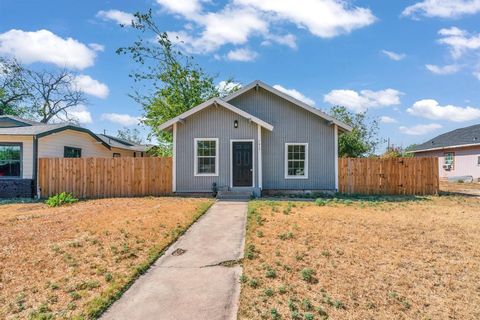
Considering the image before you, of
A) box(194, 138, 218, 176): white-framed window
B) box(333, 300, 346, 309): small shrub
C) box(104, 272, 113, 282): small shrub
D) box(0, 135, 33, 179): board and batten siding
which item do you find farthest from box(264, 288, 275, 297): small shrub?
box(0, 135, 33, 179): board and batten siding

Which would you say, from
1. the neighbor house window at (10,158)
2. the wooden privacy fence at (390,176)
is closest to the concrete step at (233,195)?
the wooden privacy fence at (390,176)

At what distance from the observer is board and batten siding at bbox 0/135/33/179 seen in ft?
46.5

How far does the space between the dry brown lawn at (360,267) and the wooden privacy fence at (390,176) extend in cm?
568

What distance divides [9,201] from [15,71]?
3070 centimetres

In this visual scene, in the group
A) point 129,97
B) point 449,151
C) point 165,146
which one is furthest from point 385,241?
point 449,151

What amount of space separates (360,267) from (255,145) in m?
9.09

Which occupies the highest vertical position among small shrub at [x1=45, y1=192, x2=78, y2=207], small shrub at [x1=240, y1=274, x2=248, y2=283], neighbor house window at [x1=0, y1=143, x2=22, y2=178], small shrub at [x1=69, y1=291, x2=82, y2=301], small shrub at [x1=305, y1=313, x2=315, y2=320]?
neighbor house window at [x1=0, y1=143, x2=22, y2=178]

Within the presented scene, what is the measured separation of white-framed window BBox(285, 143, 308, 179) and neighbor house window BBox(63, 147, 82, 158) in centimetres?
1139

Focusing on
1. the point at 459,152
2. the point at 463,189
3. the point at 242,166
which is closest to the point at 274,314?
the point at 242,166

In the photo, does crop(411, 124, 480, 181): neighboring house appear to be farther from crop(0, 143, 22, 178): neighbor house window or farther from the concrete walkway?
crop(0, 143, 22, 178): neighbor house window

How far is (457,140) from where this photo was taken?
26.6 meters

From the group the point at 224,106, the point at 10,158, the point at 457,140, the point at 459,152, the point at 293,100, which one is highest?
the point at 293,100

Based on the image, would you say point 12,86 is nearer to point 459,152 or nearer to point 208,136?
point 208,136

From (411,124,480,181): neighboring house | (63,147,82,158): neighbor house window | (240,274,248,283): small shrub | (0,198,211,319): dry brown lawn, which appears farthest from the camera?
(411,124,480,181): neighboring house
